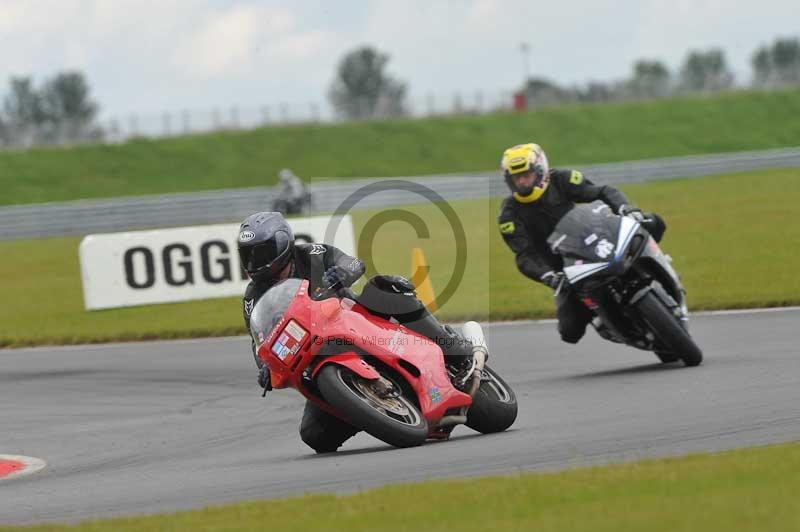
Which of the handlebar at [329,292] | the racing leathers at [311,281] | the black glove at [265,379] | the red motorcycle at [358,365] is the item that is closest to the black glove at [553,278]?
the red motorcycle at [358,365]

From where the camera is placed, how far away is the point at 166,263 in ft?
65.8

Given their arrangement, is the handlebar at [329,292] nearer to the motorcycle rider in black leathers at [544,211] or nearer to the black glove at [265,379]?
the black glove at [265,379]

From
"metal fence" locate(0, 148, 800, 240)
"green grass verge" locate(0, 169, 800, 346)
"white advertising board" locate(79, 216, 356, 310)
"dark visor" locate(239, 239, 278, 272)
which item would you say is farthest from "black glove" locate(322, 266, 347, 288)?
"metal fence" locate(0, 148, 800, 240)

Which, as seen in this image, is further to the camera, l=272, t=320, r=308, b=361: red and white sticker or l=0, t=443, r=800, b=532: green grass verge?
l=272, t=320, r=308, b=361: red and white sticker

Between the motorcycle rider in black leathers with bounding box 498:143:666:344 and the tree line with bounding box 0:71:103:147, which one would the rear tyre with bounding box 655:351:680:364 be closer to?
the motorcycle rider in black leathers with bounding box 498:143:666:344

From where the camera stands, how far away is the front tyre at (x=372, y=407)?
25.3 feet

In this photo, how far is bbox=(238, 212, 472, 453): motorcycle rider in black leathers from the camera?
8344mm

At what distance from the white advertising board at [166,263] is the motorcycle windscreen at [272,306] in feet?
37.8

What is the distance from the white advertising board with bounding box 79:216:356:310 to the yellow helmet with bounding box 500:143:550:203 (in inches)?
321

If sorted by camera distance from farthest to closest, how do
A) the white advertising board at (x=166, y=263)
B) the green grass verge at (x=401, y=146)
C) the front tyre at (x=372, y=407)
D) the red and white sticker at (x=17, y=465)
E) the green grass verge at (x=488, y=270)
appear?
the green grass verge at (x=401, y=146)
the white advertising board at (x=166, y=263)
the green grass verge at (x=488, y=270)
the red and white sticker at (x=17, y=465)
the front tyre at (x=372, y=407)

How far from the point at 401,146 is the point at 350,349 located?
5321 cm

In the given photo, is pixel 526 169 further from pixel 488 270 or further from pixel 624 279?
pixel 488 270

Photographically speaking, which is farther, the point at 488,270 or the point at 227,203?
the point at 227,203

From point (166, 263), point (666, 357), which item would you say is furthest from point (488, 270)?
point (666, 357)
